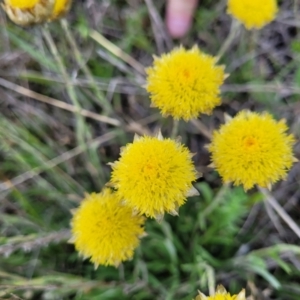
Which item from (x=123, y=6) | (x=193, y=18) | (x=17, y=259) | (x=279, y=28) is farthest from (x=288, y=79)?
(x=17, y=259)

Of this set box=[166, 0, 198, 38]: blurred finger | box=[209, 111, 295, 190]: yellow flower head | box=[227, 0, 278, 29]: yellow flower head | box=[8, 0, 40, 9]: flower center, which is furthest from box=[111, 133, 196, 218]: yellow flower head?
box=[166, 0, 198, 38]: blurred finger

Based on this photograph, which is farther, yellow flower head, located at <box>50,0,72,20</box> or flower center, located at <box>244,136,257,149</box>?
yellow flower head, located at <box>50,0,72,20</box>

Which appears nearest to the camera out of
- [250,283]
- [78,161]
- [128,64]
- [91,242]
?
[91,242]

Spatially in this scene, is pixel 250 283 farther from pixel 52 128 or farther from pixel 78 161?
pixel 52 128

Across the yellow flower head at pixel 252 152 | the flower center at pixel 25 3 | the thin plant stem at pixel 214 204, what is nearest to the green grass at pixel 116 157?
the thin plant stem at pixel 214 204

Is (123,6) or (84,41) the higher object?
(123,6)

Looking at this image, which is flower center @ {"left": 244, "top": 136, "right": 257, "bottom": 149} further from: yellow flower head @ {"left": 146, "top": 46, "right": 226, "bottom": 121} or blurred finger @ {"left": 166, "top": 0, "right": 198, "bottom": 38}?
blurred finger @ {"left": 166, "top": 0, "right": 198, "bottom": 38}
